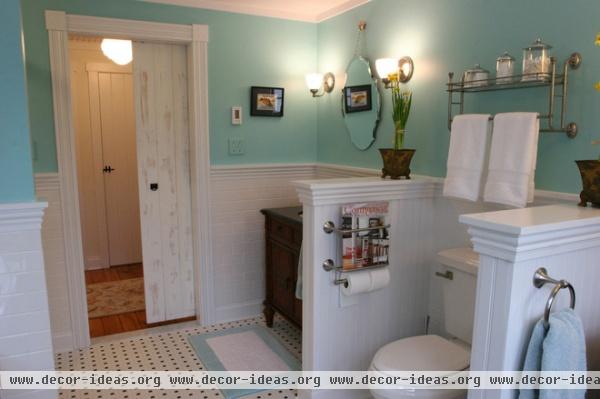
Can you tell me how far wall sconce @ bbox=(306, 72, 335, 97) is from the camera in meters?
3.22

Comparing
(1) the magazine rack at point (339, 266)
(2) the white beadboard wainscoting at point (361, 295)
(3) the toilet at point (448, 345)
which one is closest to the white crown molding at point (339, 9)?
Answer: (2) the white beadboard wainscoting at point (361, 295)

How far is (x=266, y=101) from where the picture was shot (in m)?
3.25

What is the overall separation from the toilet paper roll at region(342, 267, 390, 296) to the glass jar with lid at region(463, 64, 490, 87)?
97cm

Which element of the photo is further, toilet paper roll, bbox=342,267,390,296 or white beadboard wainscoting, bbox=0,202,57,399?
toilet paper roll, bbox=342,267,390,296

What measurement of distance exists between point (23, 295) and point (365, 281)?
1.47 m

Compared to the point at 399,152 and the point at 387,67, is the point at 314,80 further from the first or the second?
the point at 399,152

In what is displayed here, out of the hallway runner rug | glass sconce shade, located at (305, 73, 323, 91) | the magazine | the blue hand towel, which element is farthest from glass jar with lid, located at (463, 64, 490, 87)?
the hallway runner rug

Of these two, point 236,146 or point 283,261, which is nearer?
point 283,261

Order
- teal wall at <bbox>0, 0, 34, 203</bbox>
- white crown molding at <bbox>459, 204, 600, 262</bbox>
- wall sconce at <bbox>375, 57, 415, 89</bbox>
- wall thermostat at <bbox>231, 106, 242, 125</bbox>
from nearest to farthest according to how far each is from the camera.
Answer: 1. white crown molding at <bbox>459, 204, 600, 262</bbox>
2. teal wall at <bbox>0, 0, 34, 203</bbox>
3. wall sconce at <bbox>375, 57, 415, 89</bbox>
4. wall thermostat at <bbox>231, 106, 242, 125</bbox>

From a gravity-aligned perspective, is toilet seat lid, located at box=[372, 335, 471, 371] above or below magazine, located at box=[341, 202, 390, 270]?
below

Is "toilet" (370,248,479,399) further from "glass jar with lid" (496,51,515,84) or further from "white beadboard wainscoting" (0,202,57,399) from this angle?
"white beadboard wainscoting" (0,202,57,399)

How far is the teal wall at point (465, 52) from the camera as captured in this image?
66.0 inches

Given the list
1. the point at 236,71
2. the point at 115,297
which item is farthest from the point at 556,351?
the point at 115,297

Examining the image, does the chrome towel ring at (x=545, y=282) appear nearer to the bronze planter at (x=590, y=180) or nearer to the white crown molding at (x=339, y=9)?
the bronze planter at (x=590, y=180)
